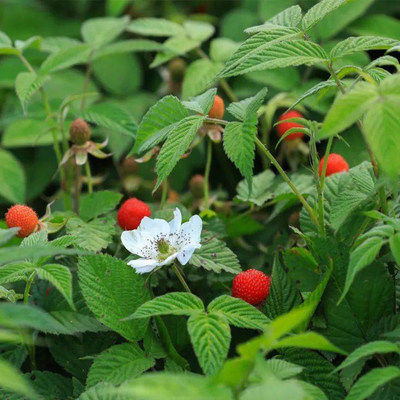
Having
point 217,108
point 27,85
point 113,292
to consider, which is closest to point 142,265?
point 113,292

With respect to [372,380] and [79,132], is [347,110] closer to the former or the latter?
[372,380]

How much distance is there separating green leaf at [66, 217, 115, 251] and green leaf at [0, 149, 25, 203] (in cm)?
51

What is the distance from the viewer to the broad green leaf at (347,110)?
745 mm

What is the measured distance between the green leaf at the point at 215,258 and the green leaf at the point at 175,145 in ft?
0.53

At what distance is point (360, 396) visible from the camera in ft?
2.41

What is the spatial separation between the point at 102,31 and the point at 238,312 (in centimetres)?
99

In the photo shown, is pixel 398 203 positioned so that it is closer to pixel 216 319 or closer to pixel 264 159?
pixel 216 319

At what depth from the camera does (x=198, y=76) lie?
1.58 m

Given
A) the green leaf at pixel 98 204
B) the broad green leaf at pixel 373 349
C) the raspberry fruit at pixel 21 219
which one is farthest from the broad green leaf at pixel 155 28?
the broad green leaf at pixel 373 349

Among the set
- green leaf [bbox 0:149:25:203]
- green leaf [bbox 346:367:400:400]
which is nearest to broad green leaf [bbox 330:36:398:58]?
green leaf [bbox 346:367:400:400]

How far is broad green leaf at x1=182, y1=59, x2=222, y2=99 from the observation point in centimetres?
154

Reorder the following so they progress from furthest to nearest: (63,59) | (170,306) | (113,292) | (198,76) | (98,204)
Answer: (198,76)
(63,59)
(98,204)
(113,292)
(170,306)

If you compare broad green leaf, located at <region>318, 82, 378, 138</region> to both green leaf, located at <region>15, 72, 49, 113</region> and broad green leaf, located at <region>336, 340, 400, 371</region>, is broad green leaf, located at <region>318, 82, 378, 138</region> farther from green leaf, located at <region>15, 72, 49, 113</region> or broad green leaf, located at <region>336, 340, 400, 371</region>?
green leaf, located at <region>15, 72, 49, 113</region>

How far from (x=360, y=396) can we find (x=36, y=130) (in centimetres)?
118
